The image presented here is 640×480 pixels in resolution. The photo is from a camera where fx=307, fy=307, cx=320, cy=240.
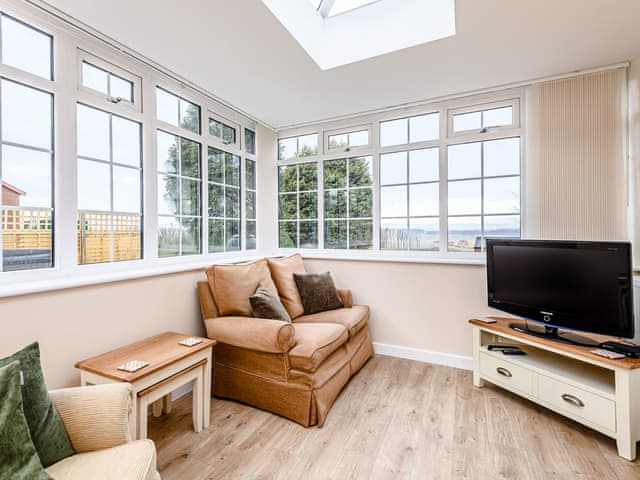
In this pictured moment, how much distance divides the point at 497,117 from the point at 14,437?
11.9ft

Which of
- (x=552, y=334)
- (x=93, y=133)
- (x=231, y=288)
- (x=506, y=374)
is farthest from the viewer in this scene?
(x=231, y=288)

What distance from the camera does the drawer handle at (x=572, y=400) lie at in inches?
72.7

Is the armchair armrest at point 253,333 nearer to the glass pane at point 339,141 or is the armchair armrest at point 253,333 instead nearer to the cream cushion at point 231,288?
the cream cushion at point 231,288

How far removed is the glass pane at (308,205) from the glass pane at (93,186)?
2.04 m

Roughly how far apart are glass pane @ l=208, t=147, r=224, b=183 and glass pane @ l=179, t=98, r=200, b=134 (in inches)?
9.8

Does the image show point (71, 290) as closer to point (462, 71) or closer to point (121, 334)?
point (121, 334)

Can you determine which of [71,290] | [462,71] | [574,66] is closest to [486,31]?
[462,71]

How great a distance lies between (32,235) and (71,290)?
15.6 inches

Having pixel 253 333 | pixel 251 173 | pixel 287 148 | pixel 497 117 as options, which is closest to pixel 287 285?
pixel 253 333

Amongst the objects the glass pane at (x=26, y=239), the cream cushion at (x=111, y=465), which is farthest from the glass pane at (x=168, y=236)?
the cream cushion at (x=111, y=465)

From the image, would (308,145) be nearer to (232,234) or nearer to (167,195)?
(232,234)

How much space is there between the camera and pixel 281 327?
201 centimetres

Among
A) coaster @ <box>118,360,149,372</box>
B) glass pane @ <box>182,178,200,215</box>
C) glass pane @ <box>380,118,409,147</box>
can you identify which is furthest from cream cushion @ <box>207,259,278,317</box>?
glass pane @ <box>380,118,409,147</box>

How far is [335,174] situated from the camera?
3525mm
